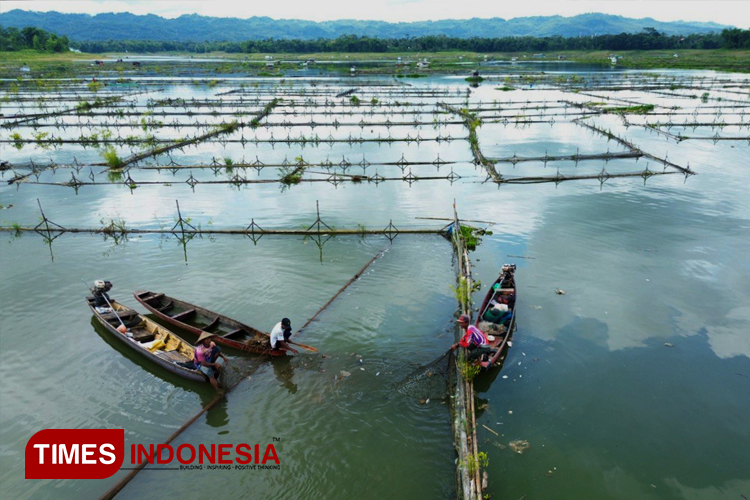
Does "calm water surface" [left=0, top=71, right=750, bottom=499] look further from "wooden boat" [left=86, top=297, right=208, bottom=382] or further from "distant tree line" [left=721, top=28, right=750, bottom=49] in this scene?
"distant tree line" [left=721, top=28, right=750, bottom=49]

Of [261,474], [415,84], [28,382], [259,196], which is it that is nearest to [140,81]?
[415,84]

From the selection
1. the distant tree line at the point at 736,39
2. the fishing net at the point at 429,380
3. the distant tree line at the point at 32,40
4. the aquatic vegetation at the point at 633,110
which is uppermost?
the distant tree line at the point at 32,40

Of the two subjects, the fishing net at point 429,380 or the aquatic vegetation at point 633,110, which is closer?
the fishing net at point 429,380

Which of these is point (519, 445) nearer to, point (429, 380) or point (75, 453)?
point (429, 380)

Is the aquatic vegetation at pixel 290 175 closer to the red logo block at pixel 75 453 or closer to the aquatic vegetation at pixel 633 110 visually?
the red logo block at pixel 75 453

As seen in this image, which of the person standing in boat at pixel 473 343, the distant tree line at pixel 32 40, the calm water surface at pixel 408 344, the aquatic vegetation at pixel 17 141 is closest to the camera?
the calm water surface at pixel 408 344

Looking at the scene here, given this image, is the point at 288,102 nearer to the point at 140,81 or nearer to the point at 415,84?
the point at 415,84

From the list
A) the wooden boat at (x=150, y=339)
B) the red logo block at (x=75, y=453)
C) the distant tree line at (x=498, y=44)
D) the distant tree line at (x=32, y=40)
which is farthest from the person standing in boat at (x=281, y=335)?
the distant tree line at (x=32, y=40)
